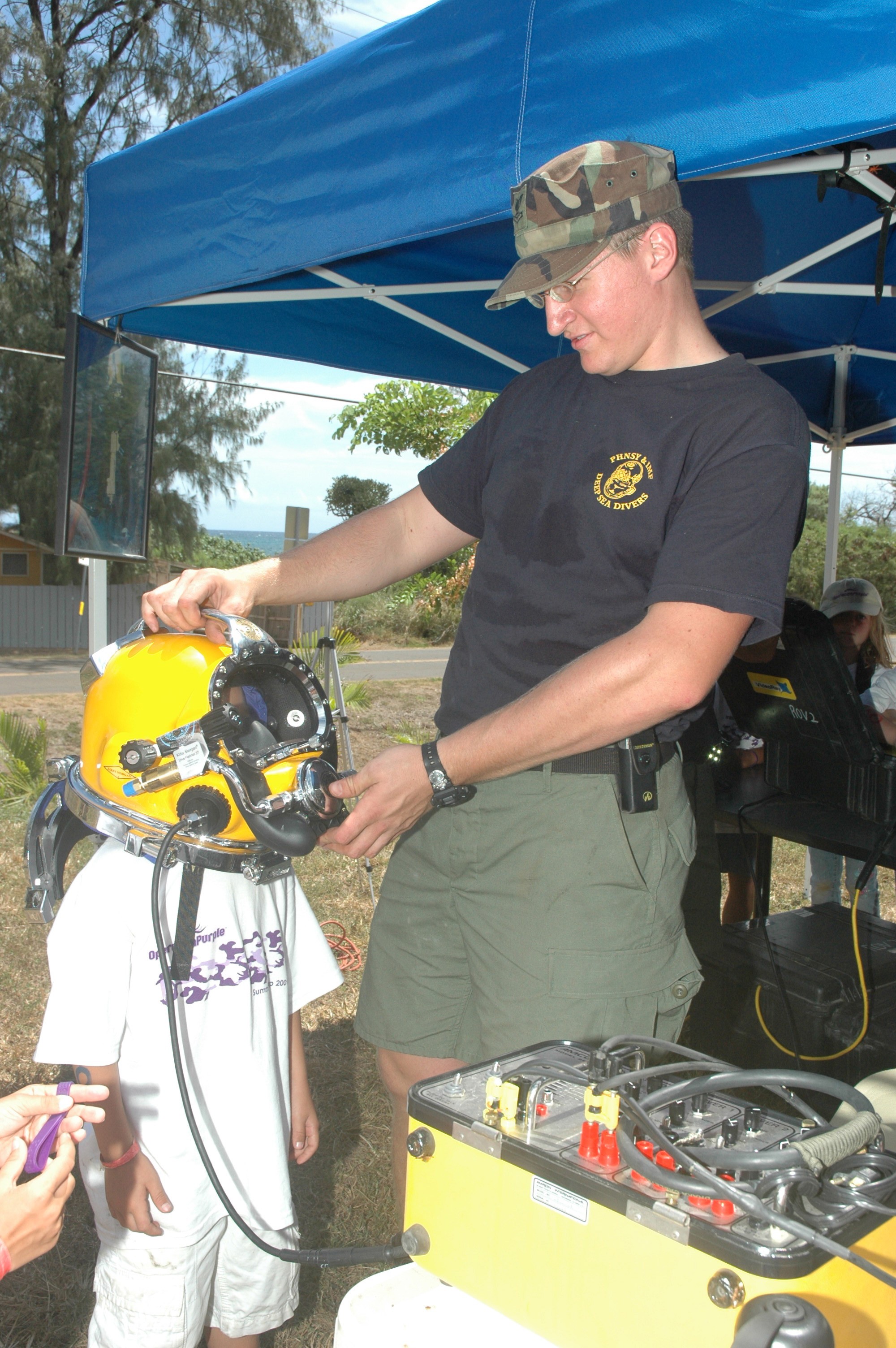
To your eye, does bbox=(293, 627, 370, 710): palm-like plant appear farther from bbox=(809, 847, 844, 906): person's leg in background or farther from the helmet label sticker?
the helmet label sticker

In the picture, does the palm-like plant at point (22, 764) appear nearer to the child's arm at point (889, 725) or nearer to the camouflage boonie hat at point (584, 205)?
the child's arm at point (889, 725)

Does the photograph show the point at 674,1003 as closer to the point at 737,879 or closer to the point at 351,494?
the point at 737,879

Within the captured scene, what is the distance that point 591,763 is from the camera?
71.6 inches

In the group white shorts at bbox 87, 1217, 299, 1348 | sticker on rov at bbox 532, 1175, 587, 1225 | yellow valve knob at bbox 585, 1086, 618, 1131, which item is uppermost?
yellow valve knob at bbox 585, 1086, 618, 1131

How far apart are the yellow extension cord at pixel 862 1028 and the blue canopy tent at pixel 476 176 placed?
6.55 feet

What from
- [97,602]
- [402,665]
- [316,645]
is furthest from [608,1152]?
[402,665]

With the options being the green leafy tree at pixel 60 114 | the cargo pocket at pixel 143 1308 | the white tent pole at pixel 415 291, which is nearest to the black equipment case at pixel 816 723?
the white tent pole at pixel 415 291

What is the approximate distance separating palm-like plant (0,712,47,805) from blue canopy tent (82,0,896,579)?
12.3ft

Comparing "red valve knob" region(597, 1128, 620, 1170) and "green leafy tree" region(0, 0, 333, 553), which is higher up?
"green leafy tree" region(0, 0, 333, 553)

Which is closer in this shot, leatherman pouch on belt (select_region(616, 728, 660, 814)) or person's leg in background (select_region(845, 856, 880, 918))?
leatherman pouch on belt (select_region(616, 728, 660, 814))

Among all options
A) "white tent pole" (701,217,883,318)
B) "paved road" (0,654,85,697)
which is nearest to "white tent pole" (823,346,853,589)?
"white tent pole" (701,217,883,318)

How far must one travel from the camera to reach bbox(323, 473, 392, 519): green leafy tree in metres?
29.1

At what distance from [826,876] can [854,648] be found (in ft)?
3.56

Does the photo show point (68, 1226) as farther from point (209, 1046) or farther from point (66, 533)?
point (66, 533)
